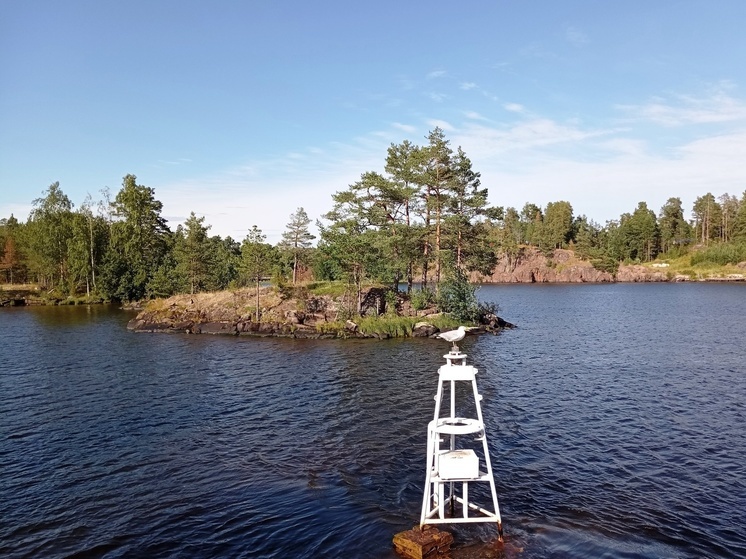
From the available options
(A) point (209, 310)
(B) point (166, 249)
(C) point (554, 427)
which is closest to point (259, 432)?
(C) point (554, 427)

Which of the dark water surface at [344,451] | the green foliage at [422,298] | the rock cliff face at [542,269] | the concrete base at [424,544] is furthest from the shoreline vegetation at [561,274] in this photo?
the concrete base at [424,544]

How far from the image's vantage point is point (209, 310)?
211 ft

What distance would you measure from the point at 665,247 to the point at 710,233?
1856cm

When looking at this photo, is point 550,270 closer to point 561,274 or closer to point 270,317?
point 561,274

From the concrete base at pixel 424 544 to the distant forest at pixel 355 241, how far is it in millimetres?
43777

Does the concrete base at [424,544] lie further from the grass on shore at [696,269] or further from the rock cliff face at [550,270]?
the grass on shore at [696,269]

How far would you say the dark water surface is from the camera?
15523mm

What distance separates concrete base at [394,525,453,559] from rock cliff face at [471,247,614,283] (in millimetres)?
162387

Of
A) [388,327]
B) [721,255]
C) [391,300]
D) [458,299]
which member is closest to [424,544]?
[388,327]

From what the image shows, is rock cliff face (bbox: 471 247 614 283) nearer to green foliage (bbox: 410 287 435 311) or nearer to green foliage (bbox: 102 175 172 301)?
green foliage (bbox: 102 175 172 301)

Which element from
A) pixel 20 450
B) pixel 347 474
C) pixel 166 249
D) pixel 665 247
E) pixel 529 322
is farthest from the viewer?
pixel 665 247

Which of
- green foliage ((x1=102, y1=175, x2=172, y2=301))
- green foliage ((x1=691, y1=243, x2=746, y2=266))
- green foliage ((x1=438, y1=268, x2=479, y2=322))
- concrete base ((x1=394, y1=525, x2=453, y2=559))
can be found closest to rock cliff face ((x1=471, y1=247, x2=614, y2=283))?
green foliage ((x1=691, y1=243, x2=746, y2=266))

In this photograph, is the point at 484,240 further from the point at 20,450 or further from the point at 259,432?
the point at 20,450

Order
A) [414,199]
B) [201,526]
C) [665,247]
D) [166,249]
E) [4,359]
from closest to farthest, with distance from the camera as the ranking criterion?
[201,526], [4,359], [414,199], [166,249], [665,247]
